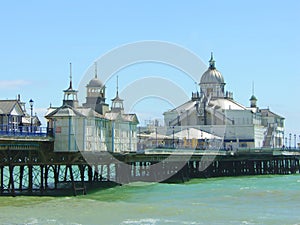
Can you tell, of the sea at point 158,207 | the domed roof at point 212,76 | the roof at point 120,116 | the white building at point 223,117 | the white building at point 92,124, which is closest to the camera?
the sea at point 158,207

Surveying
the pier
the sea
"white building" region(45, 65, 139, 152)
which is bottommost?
the sea

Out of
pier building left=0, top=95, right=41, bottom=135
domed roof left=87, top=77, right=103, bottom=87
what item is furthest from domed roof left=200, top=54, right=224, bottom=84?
pier building left=0, top=95, right=41, bottom=135

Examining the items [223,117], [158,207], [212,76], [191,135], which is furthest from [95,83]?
[212,76]

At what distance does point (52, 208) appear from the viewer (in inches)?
1462

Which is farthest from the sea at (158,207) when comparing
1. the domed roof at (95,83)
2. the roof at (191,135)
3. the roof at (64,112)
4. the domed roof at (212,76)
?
the domed roof at (212,76)

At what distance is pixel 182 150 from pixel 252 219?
34.8 meters

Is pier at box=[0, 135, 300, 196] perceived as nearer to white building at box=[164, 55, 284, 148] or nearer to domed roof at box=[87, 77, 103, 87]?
domed roof at box=[87, 77, 103, 87]

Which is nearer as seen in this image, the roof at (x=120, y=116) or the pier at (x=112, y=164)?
the pier at (x=112, y=164)

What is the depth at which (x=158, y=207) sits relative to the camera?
3919 cm

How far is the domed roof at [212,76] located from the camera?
4520 inches

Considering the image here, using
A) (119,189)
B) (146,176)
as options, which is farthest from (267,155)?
(119,189)

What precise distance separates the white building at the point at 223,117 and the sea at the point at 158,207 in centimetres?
4867

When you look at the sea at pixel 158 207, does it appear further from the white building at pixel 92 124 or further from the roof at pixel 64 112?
the roof at pixel 64 112

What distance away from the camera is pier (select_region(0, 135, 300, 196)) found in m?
43.6
